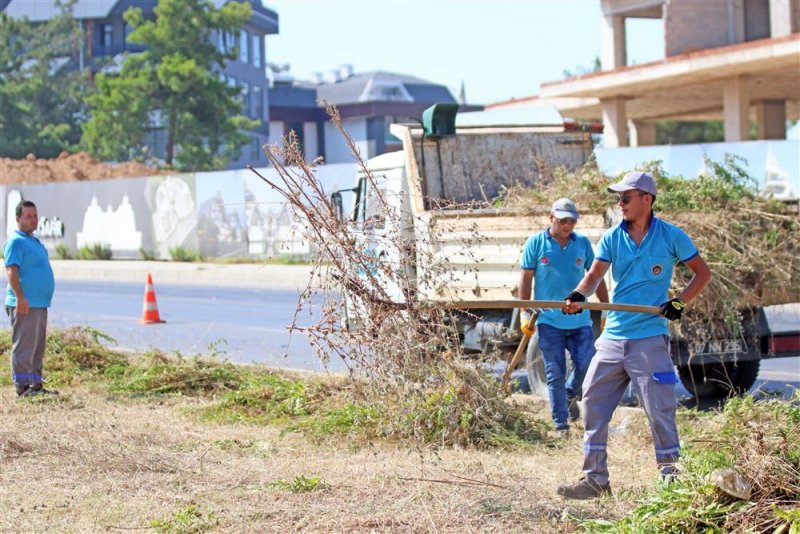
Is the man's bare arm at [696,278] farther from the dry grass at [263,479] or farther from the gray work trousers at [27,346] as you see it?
the gray work trousers at [27,346]

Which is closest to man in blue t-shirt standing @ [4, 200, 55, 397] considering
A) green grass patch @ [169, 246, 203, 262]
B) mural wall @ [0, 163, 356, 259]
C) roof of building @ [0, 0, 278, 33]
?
mural wall @ [0, 163, 356, 259]

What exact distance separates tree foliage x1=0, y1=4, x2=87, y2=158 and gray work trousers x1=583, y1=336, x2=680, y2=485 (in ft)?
169

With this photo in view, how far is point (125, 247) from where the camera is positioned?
1325 inches

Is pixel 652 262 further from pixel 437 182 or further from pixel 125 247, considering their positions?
pixel 125 247

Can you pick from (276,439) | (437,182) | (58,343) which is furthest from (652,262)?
(58,343)

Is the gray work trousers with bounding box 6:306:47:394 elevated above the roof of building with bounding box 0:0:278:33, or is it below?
below

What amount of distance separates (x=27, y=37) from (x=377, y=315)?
5686 cm

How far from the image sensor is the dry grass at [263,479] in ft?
18.4

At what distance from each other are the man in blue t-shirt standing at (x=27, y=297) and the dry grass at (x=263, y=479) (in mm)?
960

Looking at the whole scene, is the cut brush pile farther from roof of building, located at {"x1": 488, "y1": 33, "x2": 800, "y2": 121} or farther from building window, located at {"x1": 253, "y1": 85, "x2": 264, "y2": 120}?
building window, located at {"x1": 253, "y1": 85, "x2": 264, "y2": 120}

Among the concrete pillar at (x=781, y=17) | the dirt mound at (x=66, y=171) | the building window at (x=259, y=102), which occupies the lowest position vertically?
the dirt mound at (x=66, y=171)

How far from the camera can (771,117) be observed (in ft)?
131

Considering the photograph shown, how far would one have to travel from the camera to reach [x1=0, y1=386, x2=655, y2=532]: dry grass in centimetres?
560

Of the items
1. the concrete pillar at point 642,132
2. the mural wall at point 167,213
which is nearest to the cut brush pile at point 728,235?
the mural wall at point 167,213
